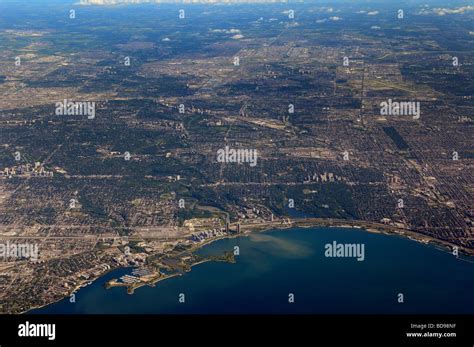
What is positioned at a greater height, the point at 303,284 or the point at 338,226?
the point at 338,226

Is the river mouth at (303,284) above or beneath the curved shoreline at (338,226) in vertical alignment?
beneath

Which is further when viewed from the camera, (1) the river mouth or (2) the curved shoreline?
(2) the curved shoreline

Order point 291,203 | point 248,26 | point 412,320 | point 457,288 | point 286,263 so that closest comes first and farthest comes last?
point 412,320 < point 457,288 < point 286,263 < point 291,203 < point 248,26

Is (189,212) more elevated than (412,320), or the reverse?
(412,320)

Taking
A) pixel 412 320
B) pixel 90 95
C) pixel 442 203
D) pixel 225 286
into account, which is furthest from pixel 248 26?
pixel 412 320

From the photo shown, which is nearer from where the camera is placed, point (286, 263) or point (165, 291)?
point (165, 291)

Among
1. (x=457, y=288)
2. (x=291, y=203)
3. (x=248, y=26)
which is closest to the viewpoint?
(x=457, y=288)

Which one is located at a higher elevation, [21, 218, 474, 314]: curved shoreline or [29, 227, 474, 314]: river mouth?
[21, 218, 474, 314]: curved shoreline

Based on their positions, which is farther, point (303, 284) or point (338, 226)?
point (338, 226)

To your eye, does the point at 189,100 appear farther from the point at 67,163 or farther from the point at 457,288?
the point at 457,288

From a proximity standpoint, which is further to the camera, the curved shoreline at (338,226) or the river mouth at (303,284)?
the curved shoreline at (338,226)
